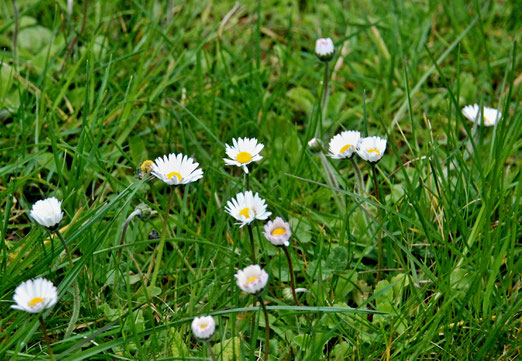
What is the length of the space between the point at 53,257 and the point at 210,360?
1.80 feet

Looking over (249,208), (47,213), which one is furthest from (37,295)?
(249,208)

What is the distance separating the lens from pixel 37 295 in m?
1.54

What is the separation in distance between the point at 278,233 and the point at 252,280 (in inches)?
7.4

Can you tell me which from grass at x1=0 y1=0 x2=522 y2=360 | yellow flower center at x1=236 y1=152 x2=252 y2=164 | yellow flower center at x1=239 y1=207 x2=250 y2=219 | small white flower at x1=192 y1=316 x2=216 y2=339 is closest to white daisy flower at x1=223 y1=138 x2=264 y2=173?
yellow flower center at x1=236 y1=152 x2=252 y2=164

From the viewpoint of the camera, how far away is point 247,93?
2822mm

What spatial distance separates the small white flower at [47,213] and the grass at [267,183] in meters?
0.17

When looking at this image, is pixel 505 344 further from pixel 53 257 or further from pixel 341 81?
pixel 341 81

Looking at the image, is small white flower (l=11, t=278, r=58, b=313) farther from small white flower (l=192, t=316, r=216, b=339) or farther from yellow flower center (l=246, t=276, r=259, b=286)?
yellow flower center (l=246, t=276, r=259, b=286)

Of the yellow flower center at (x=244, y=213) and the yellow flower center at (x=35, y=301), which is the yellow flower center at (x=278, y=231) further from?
the yellow flower center at (x=35, y=301)

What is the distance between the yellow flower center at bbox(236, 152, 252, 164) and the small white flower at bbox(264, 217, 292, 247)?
0.37 m

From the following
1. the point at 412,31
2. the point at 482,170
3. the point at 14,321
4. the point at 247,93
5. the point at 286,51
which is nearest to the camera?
the point at 14,321

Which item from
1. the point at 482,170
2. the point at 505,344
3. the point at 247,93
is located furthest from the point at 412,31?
the point at 505,344

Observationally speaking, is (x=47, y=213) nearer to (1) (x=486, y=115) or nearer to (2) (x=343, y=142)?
(2) (x=343, y=142)

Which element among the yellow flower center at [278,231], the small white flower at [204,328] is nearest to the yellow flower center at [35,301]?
the small white flower at [204,328]
